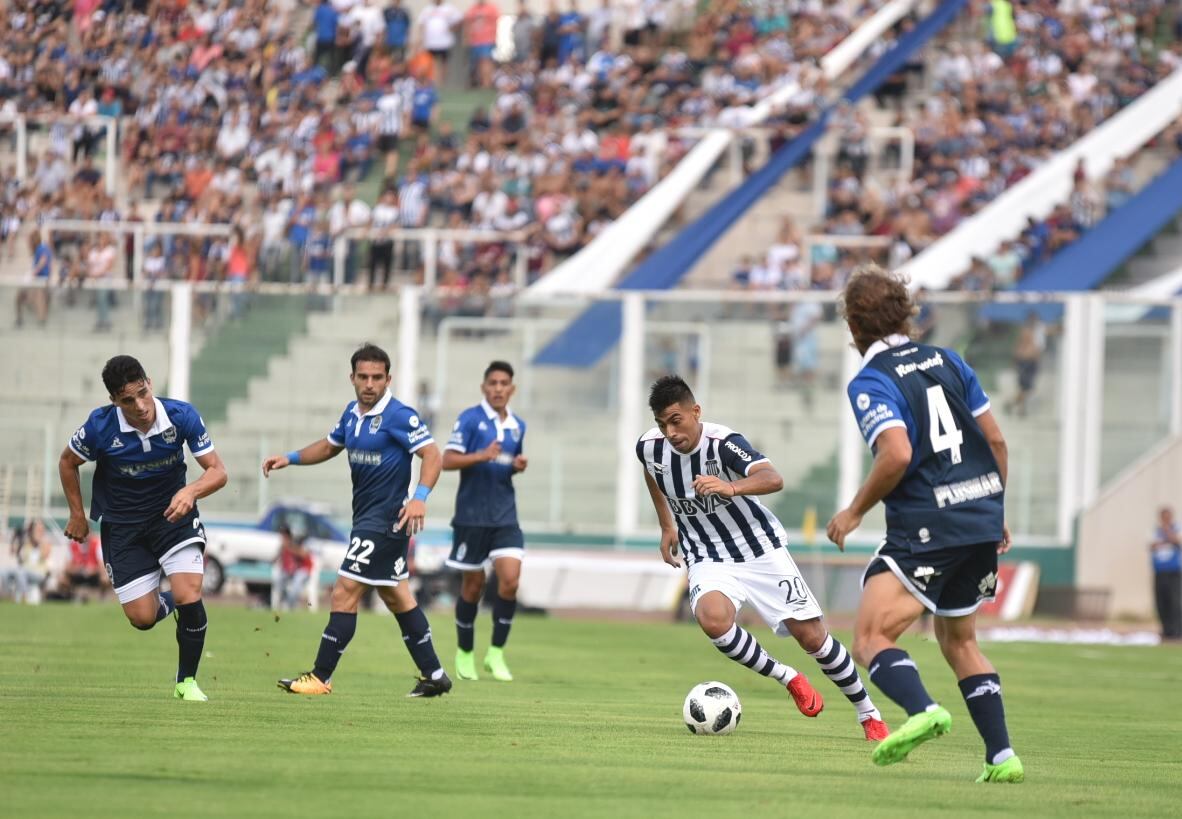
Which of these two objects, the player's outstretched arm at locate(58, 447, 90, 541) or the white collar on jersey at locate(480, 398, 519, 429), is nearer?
the player's outstretched arm at locate(58, 447, 90, 541)

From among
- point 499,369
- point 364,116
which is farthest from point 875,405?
point 364,116

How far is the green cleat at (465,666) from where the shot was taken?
52.7 feet

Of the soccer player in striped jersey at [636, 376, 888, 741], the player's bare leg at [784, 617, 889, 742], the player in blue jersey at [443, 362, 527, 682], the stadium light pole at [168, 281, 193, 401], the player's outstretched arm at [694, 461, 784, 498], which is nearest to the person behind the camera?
the player's outstretched arm at [694, 461, 784, 498]

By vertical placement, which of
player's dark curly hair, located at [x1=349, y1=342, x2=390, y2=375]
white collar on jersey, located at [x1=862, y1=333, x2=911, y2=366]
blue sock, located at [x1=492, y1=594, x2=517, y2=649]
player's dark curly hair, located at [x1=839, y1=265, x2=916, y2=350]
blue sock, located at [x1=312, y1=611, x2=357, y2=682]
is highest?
player's dark curly hair, located at [x1=839, y1=265, x2=916, y2=350]

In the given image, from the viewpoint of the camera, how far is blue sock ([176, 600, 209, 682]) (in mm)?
12367

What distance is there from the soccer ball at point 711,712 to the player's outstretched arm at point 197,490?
2992 millimetres

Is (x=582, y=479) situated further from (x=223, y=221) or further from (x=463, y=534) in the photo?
(x=463, y=534)

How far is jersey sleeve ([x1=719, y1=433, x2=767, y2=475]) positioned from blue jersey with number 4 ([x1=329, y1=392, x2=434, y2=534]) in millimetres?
2239

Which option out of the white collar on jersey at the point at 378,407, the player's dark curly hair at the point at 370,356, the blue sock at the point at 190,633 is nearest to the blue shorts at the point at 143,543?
the blue sock at the point at 190,633

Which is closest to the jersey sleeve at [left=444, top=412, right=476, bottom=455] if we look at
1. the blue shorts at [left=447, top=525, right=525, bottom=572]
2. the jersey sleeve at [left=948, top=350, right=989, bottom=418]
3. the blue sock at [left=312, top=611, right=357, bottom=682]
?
the blue shorts at [left=447, top=525, right=525, bottom=572]

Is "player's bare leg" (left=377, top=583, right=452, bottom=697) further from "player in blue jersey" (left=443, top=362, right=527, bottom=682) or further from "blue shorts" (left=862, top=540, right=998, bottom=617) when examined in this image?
"blue shorts" (left=862, top=540, right=998, bottom=617)

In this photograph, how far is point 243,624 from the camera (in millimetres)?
22719

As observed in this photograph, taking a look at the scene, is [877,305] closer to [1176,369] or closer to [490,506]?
[490,506]

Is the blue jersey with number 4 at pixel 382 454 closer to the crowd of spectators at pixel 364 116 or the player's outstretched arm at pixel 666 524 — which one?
the player's outstretched arm at pixel 666 524
